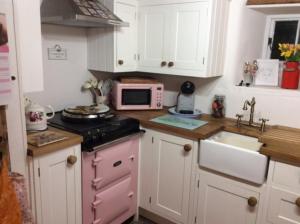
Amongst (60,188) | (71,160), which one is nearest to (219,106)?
(71,160)

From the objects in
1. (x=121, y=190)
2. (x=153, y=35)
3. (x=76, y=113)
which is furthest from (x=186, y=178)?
(x=153, y=35)

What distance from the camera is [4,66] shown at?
3.95 ft

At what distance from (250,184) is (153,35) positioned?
4.60 ft

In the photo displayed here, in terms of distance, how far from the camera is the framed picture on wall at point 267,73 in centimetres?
233

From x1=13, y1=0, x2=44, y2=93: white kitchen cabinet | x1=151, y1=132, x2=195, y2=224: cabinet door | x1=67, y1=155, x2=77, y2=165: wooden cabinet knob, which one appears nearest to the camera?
x1=13, y1=0, x2=44, y2=93: white kitchen cabinet

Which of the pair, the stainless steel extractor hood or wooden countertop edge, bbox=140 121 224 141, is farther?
wooden countertop edge, bbox=140 121 224 141

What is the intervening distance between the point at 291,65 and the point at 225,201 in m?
1.16

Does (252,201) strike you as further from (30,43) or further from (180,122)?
(30,43)

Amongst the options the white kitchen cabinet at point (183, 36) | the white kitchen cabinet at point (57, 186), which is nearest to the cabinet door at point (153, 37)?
the white kitchen cabinet at point (183, 36)

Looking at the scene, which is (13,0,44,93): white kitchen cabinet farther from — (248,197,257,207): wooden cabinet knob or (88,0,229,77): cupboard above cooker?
(248,197,257,207): wooden cabinet knob

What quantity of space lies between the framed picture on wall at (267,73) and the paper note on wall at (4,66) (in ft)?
6.34

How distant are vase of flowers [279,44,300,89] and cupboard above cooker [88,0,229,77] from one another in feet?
1.60

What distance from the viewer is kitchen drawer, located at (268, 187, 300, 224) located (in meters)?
1.63

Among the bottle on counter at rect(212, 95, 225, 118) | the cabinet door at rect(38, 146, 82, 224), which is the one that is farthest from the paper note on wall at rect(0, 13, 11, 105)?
the bottle on counter at rect(212, 95, 225, 118)
